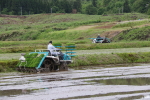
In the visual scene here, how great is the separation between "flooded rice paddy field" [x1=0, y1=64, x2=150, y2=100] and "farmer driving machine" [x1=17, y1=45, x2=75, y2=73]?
96.0 inches

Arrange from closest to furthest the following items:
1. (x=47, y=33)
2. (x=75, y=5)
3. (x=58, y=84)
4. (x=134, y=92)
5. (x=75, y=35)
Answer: (x=134, y=92)
(x=58, y=84)
(x=75, y=35)
(x=47, y=33)
(x=75, y=5)

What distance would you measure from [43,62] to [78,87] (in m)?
7.58

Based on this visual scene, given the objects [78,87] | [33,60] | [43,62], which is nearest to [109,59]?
[43,62]

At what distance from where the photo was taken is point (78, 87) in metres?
16.4

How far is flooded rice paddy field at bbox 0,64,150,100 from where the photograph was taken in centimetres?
1430

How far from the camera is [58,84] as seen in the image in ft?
57.2

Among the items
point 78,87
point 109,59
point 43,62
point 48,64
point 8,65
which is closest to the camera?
point 78,87

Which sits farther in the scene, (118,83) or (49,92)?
(118,83)

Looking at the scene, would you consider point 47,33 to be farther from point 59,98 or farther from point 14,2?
point 14,2

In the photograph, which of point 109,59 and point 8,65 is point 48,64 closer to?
point 8,65

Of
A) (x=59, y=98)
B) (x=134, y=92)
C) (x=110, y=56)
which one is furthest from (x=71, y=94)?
(x=110, y=56)

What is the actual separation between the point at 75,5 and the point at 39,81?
146 m

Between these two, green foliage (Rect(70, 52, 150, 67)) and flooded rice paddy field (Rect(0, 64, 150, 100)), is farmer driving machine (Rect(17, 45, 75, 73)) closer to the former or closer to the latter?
green foliage (Rect(70, 52, 150, 67))

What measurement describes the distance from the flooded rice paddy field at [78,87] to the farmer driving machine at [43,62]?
244 cm
